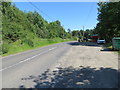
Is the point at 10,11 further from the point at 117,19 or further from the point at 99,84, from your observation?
the point at 99,84

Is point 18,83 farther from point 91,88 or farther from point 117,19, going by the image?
point 117,19

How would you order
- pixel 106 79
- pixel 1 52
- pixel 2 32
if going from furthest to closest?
pixel 2 32
pixel 1 52
pixel 106 79

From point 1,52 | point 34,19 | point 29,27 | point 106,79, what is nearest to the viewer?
point 106,79

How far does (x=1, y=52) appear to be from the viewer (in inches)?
802

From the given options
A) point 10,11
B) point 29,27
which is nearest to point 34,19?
point 29,27

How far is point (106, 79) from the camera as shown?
721cm

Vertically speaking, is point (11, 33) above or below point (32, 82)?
above

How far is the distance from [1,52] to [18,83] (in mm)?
14859

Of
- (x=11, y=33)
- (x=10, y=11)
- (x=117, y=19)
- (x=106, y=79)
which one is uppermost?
(x=10, y=11)

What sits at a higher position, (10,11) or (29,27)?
(10,11)

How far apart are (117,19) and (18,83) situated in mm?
25760

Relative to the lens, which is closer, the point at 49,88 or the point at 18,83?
the point at 49,88

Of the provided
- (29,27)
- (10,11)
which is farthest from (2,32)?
(29,27)

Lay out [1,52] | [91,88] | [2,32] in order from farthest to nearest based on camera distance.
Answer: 1. [2,32]
2. [1,52]
3. [91,88]
